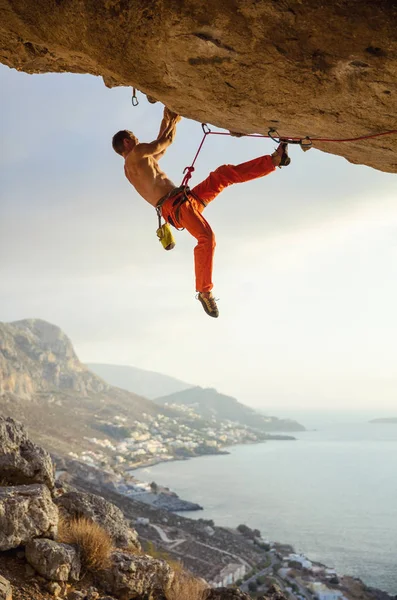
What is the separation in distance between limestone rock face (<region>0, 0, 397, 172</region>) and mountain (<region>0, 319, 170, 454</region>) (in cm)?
5794

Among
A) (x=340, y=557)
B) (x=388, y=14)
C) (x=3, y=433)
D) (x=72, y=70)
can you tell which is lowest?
(x=340, y=557)

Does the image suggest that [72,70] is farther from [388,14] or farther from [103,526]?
[103,526]

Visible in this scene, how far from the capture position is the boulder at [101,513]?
6669mm

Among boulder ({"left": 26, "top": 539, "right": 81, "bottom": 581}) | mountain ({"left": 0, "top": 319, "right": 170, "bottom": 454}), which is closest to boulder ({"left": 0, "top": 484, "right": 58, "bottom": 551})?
boulder ({"left": 26, "top": 539, "right": 81, "bottom": 581})

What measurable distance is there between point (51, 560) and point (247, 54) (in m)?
5.29

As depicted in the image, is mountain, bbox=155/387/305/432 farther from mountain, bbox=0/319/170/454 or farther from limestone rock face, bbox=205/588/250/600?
limestone rock face, bbox=205/588/250/600

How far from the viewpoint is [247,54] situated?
2.91 metres

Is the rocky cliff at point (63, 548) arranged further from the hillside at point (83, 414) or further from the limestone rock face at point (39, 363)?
the limestone rock face at point (39, 363)

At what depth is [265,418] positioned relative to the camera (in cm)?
15788

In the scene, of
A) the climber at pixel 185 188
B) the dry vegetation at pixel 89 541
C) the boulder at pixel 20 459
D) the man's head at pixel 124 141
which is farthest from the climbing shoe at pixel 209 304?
the boulder at pixel 20 459

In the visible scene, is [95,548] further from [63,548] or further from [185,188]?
[185,188]

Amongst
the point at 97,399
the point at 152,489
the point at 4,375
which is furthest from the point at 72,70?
the point at 97,399

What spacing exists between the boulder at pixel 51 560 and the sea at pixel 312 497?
3035 centimetres

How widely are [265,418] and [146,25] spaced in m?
162
